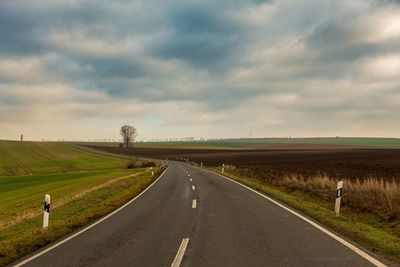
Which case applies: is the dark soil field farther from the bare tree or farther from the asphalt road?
the bare tree

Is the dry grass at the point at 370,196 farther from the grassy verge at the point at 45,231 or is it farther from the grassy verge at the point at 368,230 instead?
the grassy verge at the point at 45,231

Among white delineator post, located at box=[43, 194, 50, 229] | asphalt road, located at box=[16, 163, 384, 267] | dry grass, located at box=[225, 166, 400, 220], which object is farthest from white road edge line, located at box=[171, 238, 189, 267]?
dry grass, located at box=[225, 166, 400, 220]

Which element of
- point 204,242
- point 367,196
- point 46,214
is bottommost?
point 46,214

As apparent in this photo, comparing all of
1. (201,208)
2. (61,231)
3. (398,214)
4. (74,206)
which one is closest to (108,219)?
(61,231)

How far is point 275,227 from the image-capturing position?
11.0 metres

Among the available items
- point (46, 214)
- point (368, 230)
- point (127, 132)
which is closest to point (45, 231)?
point (46, 214)

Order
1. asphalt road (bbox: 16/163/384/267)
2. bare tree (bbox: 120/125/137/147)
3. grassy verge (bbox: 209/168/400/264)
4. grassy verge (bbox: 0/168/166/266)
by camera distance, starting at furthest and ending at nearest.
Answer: bare tree (bbox: 120/125/137/147) < grassy verge (bbox: 0/168/166/266) < grassy verge (bbox: 209/168/400/264) < asphalt road (bbox: 16/163/384/267)

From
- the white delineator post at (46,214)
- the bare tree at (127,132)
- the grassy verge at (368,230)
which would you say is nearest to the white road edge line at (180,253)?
the grassy verge at (368,230)

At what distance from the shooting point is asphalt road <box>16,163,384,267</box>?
7.64 m

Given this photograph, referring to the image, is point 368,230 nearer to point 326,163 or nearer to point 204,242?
point 204,242

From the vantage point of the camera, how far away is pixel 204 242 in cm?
920

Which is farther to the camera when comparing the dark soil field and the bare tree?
the bare tree

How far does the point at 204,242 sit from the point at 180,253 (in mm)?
1145

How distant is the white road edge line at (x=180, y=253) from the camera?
7406 millimetres
